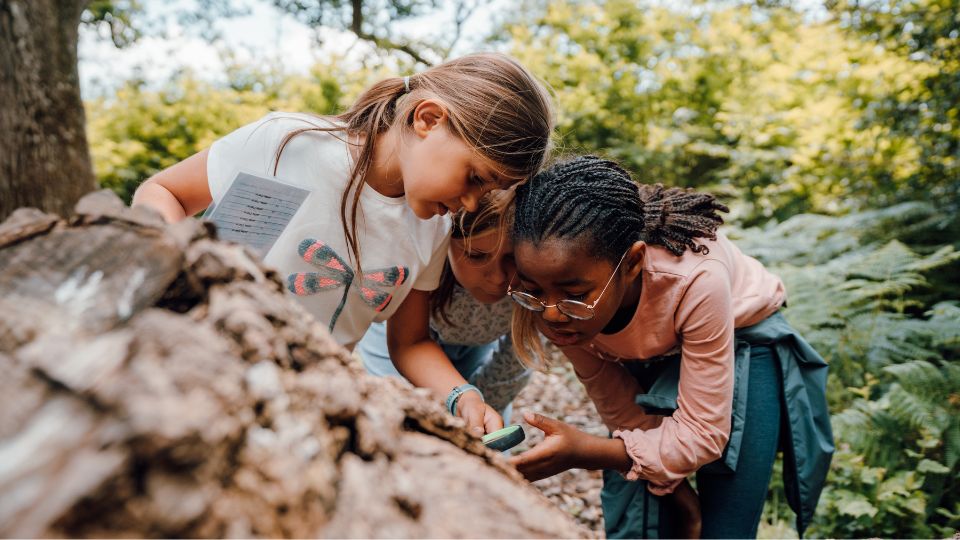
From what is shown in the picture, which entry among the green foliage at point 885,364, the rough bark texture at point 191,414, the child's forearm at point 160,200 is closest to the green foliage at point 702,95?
the green foliage at point 885,364

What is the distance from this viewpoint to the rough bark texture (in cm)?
53

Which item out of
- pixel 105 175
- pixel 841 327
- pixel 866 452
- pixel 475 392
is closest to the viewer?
A: pixel 475 392

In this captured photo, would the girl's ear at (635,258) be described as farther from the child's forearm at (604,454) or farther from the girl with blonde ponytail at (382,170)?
the child's forearm at (604,454)

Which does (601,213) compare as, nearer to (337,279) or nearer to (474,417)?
(474,417)

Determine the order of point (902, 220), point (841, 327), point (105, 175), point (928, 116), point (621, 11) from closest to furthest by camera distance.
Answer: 1. point (841, 327)
2. point (928, 116)
3. point (902, 220)
4. point (105, 175)
5. point (621, 11)

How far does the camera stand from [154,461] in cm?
55

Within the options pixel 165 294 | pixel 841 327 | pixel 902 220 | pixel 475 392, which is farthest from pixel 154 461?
pixel 902 220

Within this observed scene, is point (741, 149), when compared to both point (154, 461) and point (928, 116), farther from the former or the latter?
point (154, 461)

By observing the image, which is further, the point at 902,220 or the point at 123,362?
the point at 902,220

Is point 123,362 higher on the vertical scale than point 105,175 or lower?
higher

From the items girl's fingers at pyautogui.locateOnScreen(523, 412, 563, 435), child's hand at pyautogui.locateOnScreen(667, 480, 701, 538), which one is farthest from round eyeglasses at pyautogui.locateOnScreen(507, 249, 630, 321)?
child's hand at pyautogui.locateOnScreen(667, 480, 701, 538)

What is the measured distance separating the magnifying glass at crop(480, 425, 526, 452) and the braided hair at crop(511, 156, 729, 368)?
61 cm

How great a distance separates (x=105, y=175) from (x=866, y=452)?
827 centimetres

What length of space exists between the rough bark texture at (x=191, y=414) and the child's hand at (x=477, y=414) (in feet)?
2.67
